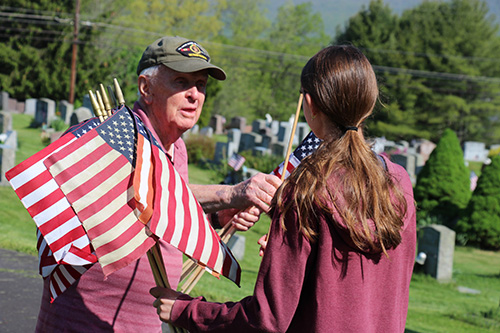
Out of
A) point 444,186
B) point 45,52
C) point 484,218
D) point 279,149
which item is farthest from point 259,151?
point 45,52

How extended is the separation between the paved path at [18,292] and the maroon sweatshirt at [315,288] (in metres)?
3.73

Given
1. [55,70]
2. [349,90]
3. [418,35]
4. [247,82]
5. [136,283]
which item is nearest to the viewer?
[349,90]

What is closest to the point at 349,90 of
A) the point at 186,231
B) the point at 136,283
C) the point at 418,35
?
the point at 186,231

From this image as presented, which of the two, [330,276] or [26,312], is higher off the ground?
[330,276]

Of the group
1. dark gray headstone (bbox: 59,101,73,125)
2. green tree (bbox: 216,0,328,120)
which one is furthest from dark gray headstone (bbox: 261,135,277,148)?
green tree (bbox: 216,0,328,120)

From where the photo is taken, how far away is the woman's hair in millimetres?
1827

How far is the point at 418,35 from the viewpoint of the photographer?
5103 centimetres

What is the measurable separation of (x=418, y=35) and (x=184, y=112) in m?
51.3

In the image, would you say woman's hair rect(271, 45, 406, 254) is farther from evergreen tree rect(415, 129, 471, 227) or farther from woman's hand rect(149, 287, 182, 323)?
evergreen tree rect(415, 129, 471, 227)

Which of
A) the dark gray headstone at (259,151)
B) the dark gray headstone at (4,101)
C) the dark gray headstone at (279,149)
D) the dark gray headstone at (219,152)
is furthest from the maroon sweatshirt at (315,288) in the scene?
the dark gray headstone at (4,101)

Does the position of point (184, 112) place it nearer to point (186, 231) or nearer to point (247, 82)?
point (186, 231)

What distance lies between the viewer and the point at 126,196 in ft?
7.65

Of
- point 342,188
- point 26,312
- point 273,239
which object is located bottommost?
point 26,312

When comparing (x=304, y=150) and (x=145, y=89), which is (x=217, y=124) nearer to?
(x=304, y=150)
